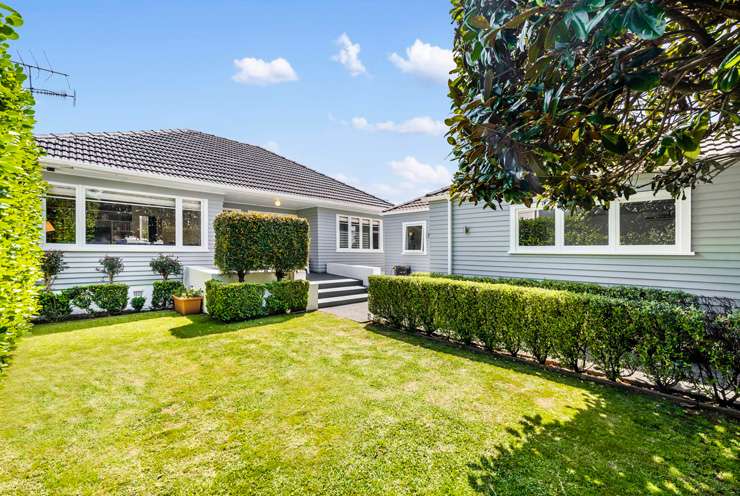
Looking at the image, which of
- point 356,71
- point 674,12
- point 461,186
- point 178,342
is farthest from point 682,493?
point 356,71

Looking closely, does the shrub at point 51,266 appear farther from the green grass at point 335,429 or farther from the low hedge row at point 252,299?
the low hedge row at point 252,299

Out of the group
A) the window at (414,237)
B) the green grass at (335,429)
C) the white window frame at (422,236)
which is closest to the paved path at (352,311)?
the green grass at (335,429)

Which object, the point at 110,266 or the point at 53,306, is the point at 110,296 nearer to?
the point at 110,266

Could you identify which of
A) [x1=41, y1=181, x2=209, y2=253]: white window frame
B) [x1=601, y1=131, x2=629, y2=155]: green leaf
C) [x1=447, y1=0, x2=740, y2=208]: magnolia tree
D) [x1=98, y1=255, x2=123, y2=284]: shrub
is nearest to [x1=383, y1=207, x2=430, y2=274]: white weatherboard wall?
[x1=41, y1=181, x2=209, y2=253]: white window frame

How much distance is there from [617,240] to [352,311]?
22.5 feet

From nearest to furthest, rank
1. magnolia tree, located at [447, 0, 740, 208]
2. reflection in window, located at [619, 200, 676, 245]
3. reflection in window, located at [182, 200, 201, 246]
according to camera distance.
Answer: magnolia tree, located at [447, 0, 740, 208]
reflection in window, located at [619, 200, 676, 245]
reflection in window, located at [182, 200, 201, 246]

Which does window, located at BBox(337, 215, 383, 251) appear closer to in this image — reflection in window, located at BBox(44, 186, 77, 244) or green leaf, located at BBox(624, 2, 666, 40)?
reflection in window, located at BBox(44, 186, 77, 244)

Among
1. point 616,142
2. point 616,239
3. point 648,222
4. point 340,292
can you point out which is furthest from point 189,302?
point 648,222

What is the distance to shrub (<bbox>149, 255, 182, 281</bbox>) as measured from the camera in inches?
352

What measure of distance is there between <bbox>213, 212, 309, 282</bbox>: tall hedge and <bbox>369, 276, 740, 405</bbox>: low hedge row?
12.3ft

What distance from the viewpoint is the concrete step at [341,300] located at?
9562 mm

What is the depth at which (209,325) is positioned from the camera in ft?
23.3

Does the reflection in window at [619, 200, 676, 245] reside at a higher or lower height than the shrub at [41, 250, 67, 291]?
higher

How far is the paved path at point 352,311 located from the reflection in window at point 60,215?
22.5 feet
